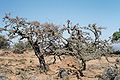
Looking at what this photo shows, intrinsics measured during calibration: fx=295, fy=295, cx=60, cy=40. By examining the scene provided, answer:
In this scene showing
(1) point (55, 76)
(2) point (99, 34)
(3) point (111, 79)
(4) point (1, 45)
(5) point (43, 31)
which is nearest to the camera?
(3) point (111, 79)

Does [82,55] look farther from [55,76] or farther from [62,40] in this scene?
[55,76]

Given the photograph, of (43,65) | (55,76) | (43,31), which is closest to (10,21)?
(43,31)

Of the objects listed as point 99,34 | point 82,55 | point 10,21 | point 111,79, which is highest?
point 10,21

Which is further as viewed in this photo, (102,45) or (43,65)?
(102,45)

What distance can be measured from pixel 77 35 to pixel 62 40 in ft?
4.11

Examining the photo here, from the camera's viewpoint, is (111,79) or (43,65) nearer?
(111,79)

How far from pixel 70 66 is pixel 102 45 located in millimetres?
3054

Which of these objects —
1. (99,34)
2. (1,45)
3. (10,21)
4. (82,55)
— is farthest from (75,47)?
(1,45)

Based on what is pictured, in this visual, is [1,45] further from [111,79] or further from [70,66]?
[111,79]

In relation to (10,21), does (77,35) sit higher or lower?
lower

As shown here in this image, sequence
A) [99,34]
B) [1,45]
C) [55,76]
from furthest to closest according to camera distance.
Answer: [1,45], [99,34], [55,76]

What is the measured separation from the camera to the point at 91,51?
22.6 meters

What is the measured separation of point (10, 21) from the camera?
71.2 feet

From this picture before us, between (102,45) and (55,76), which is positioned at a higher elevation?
(102,45)
